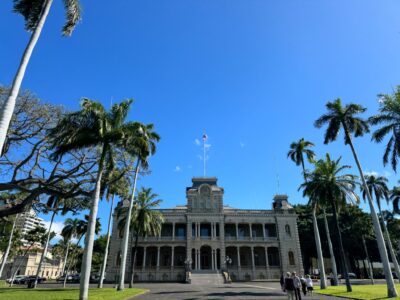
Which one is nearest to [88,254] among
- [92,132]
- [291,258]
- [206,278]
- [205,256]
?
[92,132]

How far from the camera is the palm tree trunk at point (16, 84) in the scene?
966 centimetres

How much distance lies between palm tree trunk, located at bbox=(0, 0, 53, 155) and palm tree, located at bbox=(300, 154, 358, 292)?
84.1ft

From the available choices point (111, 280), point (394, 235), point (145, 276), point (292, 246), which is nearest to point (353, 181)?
point (292, 246)

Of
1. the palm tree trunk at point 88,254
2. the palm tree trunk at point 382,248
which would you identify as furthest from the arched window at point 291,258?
the palm tree trunk at point 88,254

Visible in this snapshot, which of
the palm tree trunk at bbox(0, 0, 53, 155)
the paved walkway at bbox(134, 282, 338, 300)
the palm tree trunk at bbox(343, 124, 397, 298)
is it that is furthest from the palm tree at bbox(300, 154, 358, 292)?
the palm tree trunk at bbox(0, 0, 53, 155)

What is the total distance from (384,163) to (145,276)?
40.1 meters

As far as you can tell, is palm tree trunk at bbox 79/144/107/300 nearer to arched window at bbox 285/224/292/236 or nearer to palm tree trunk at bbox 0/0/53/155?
palm tree trunk at bbox 0/0/53/155

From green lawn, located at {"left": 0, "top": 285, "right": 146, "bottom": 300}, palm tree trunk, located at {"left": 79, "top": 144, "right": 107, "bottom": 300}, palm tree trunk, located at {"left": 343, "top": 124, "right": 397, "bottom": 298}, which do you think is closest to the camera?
palm tree trunk, located at {"left": 79, "top": 144, "right": 107, "bottom": 300}

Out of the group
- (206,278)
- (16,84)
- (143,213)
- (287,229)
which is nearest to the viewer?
(16,84)

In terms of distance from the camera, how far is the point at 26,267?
75.6 m

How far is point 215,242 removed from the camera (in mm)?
47500

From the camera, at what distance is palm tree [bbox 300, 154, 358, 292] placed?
26328 mm

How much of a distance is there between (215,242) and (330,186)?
26.6 m

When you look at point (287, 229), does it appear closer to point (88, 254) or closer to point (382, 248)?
point (382, 248)
